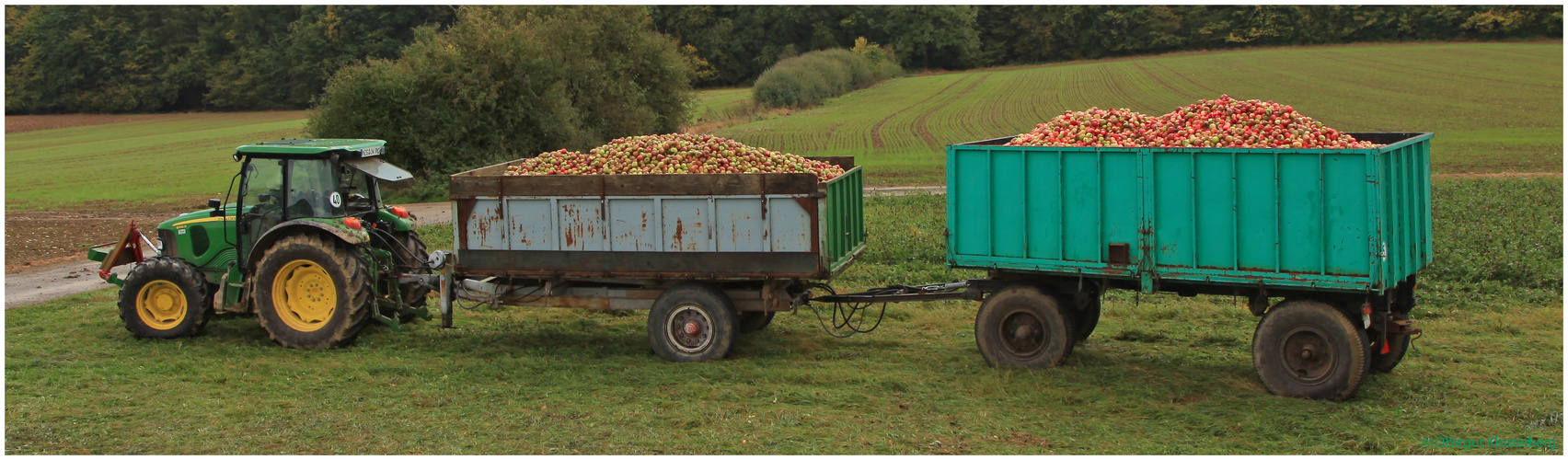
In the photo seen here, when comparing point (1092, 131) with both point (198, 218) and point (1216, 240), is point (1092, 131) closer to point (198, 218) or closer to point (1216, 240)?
point (1216, 240)

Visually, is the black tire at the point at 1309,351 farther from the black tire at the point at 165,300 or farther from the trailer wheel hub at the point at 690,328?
the black tire at the point at 165,300

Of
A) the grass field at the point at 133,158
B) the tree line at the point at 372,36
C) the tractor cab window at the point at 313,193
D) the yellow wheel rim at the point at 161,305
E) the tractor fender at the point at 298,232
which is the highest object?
the tree line at the point at 372,36

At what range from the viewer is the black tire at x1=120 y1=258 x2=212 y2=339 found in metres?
11.6

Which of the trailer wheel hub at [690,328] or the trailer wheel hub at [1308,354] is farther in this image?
the trailer wheel hub at [690,328]

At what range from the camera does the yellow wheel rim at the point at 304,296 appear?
1126 centimetres

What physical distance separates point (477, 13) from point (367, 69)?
4.43 meters

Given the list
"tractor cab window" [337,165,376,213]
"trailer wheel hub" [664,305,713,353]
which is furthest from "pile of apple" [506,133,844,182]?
"tractor cab window" [337,165,376,213]

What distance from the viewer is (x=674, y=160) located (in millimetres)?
10922

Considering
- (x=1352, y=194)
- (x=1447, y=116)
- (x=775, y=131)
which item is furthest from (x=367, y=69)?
(x=1447, y=116)

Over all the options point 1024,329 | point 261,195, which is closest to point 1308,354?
point 1024,329

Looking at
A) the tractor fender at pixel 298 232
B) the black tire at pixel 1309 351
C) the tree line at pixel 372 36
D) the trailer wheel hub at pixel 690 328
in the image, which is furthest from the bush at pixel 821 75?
the black tire at pixel 1309 351

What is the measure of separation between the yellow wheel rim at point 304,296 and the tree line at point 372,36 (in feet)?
210

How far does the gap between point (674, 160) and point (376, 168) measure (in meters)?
3.39

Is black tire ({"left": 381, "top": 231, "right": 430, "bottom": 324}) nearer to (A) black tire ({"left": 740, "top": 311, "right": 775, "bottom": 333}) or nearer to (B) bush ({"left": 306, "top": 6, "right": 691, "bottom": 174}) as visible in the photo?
(A) black tire ({"left": 740, "top": 311, "right": 775, "bottom": 333})
